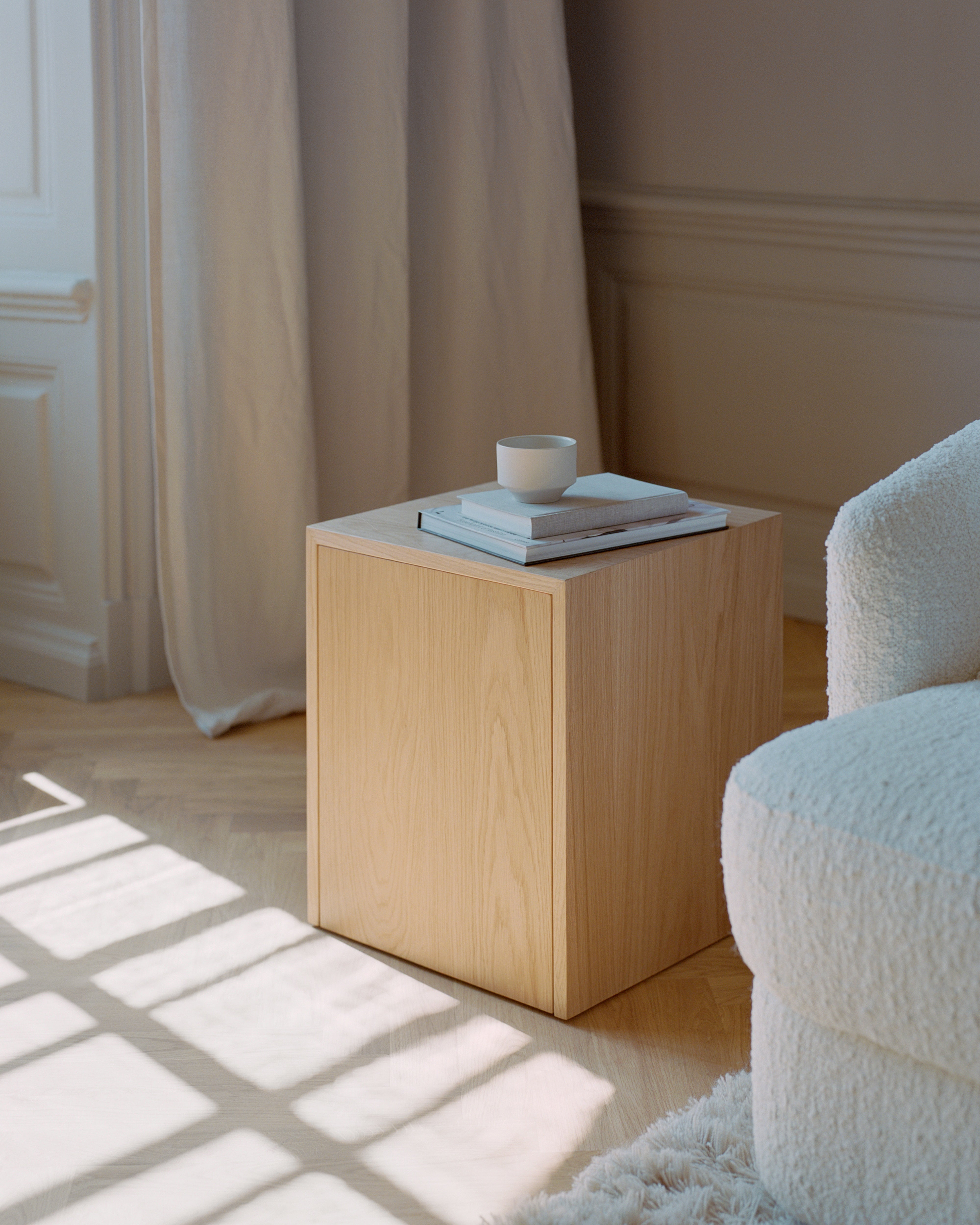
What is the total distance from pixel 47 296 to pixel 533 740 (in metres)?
1.34

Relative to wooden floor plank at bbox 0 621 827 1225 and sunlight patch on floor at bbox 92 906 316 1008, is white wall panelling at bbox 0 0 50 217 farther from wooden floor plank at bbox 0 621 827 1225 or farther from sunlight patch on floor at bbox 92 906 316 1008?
sunlight patch on floor at bbox 92 906 316 1008

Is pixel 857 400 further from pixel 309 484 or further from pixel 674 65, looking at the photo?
pixel 309 484

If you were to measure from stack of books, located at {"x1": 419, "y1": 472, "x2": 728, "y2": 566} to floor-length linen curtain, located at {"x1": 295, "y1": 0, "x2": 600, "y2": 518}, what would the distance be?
1020mm

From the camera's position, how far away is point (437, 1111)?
1317 mm

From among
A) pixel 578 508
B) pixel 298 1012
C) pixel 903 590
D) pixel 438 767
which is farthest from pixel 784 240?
pixel 298 1012

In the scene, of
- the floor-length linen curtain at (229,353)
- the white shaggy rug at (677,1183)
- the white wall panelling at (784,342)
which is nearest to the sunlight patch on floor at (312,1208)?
the white shaggy rug at (677,1183)

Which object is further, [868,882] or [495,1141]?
[495,1141]

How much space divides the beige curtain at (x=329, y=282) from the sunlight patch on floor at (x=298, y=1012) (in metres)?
0.78

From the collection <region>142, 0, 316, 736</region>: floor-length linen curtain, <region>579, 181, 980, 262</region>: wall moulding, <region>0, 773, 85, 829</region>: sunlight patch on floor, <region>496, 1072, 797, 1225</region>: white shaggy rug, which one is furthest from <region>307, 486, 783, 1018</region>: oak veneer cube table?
<region>579, 181, 980, 262</region>: wall moulding

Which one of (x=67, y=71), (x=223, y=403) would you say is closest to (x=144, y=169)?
(x=67, y=71)

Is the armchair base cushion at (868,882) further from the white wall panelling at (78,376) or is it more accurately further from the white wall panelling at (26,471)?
the white wall panelling at (26,471)

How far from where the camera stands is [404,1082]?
1.36 m

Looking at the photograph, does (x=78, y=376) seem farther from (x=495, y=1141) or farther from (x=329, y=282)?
(x=495, y=1141)

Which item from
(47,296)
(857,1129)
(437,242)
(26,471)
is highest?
(437,242)
